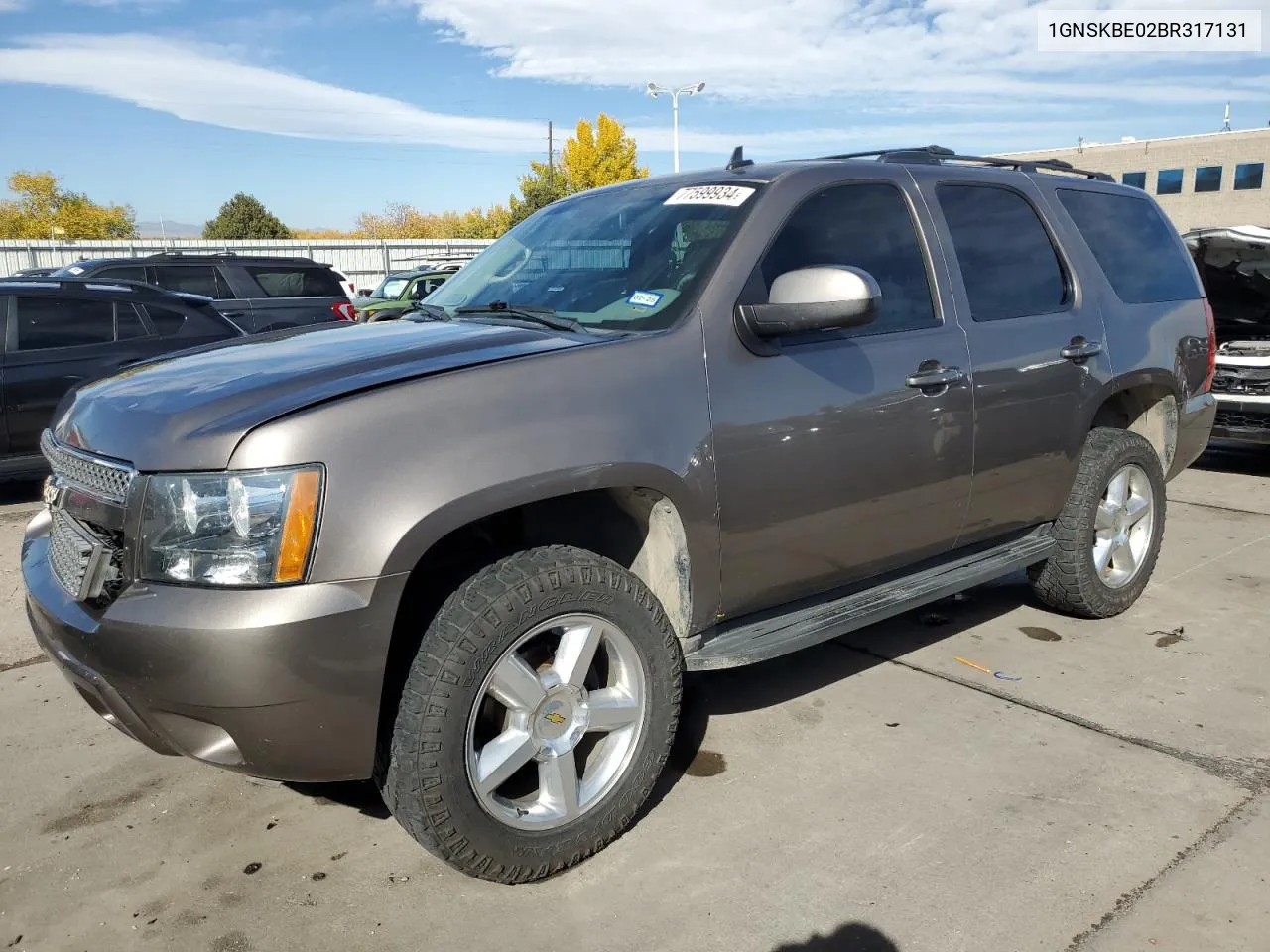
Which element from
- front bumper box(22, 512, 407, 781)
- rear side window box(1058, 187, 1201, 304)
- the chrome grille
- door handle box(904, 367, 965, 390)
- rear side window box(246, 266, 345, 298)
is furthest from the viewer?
rear side window box(246, 266, 345, 298)

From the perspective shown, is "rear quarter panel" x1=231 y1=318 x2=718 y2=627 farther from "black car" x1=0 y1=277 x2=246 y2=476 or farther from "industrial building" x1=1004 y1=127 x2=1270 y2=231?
"industrial building" x1=1004 y1=127 x2=1270 y2=231

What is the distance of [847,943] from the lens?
2424 millimetres

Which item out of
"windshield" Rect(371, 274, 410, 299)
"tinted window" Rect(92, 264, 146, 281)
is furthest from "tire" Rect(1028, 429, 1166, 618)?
"windshield" Rect(371, 274, 410, 299)

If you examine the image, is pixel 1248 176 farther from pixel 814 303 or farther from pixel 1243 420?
pixel 814 303

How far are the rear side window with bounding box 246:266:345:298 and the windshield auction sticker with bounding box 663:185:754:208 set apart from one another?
9.33m

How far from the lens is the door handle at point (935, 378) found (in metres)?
3.39

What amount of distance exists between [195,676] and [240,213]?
51753mm

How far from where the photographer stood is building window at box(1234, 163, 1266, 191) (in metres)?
44.2

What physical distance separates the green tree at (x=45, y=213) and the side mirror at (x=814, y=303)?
66.1m

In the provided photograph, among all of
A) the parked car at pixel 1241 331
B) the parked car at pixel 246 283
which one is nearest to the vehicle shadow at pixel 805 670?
the parked car at pixel 1241 331

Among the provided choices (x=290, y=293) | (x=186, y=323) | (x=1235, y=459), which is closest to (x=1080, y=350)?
(x=1235, y=459)

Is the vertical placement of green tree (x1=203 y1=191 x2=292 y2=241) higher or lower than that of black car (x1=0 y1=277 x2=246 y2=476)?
higher

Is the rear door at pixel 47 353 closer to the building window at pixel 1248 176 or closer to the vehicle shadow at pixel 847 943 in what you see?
the vehicle shadow at pixel 847 943

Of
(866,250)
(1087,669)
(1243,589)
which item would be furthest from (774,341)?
(1243,589)
